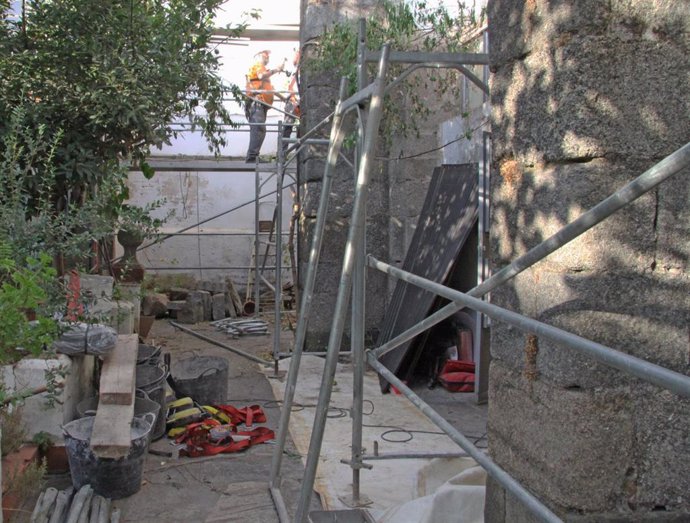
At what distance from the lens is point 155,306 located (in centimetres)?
1170

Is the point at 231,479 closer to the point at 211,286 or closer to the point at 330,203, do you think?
the point at 330,203

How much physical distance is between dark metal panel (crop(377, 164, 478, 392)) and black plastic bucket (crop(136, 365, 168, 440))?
2.21 m

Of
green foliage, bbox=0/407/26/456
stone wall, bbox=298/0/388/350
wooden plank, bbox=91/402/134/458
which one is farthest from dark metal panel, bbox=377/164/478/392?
green foliage, bbox=0/407/26/456

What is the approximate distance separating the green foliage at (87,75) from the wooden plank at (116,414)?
1.77 meters

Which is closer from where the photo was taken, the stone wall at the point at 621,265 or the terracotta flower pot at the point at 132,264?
the stone wall at the point at 621,265

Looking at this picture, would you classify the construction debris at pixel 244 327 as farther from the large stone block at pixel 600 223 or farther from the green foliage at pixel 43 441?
the large stone block at pixel 600 223

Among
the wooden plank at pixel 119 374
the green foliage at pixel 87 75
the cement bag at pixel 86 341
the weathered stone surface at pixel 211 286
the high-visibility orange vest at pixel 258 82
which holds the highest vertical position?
the high-visibility orange vest at pixel 258 82

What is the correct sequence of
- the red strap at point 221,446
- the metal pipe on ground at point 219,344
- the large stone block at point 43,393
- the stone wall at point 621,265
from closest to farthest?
1. the stone wall at point 621,265
2. the large stone block at point 43,393
3. the red strap at point 221,446
4. the metal pipe on ground at point 219,344

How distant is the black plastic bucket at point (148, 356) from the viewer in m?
5.83

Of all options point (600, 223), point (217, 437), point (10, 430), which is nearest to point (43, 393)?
point (10, 430)

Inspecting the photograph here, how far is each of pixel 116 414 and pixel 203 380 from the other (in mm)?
1613

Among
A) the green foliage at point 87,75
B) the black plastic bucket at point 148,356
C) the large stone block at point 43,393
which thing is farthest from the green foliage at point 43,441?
the green foliage at point 87,75

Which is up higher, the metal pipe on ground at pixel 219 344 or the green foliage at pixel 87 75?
the green foliage at pixel 87 75

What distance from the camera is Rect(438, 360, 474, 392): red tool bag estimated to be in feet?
22.4
